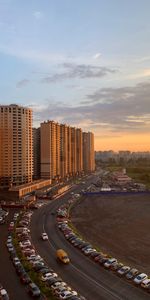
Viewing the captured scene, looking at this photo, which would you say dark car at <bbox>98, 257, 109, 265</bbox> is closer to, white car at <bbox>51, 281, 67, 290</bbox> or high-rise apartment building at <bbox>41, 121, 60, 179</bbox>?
white car at <bbox>51, 281, 67, 290</bbox>

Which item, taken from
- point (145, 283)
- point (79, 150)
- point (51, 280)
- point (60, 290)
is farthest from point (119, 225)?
point (79, 150)

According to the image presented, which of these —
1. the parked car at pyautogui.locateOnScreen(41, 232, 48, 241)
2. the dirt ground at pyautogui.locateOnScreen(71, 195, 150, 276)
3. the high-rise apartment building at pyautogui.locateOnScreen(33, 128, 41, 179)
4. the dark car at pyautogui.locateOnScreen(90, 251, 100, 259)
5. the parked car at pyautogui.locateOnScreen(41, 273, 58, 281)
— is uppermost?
the high-rise apartment building at pyautogui.locateOnScreen(33, 128, 41, 179)

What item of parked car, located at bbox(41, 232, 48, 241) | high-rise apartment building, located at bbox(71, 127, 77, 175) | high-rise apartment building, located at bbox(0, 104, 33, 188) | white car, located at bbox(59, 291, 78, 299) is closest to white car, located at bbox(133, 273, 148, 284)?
white car, located at bbox(59, 291, 78, 299)

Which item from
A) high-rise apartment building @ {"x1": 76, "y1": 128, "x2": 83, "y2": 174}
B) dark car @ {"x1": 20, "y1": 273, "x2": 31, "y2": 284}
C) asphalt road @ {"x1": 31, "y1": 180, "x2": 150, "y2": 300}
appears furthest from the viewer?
high-rise apartment building @ {"x1": 76, "y1": 128, "x2": 83, "y2": 174}

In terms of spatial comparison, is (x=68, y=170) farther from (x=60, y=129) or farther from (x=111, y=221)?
(x=111, y=221)

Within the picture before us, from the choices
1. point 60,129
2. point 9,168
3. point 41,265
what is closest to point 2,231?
point 41,265
